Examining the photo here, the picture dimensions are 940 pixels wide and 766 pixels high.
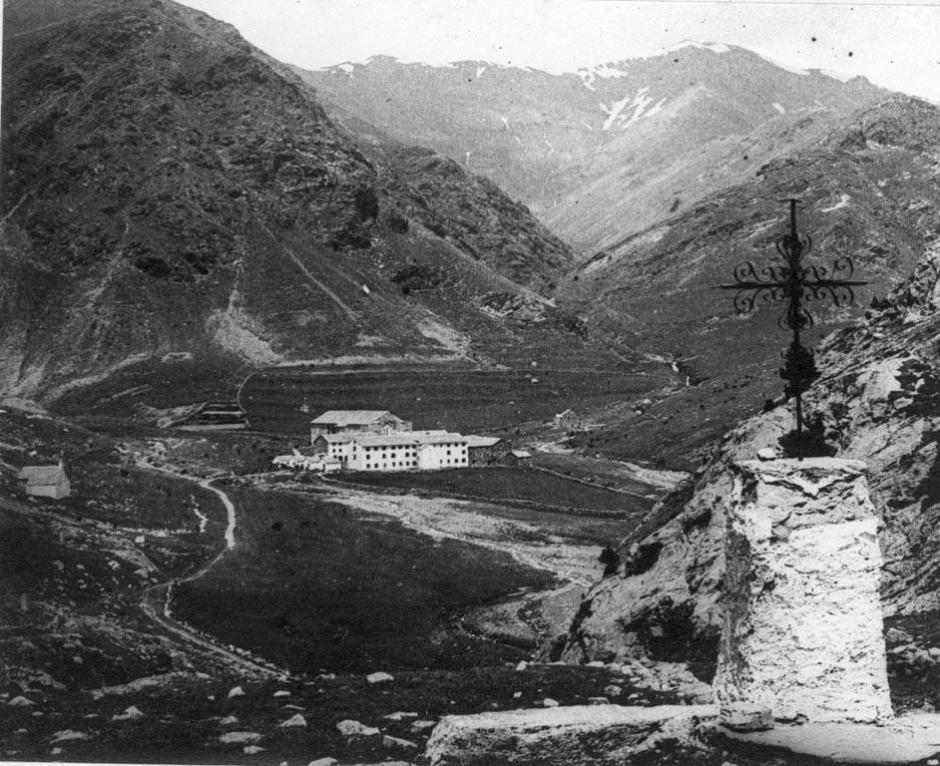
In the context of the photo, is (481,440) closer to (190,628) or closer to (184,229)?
(190,628)

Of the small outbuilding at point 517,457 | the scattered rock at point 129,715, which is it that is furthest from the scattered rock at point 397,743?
the small outbuilding at point 517,457

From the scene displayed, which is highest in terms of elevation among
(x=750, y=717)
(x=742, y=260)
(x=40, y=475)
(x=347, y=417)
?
(x=742, y=260)

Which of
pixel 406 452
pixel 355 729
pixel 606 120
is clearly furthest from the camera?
pixel 606 120

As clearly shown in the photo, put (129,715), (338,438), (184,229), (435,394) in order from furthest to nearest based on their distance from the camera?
(184,229), (435,394), (338,438), (129,715)

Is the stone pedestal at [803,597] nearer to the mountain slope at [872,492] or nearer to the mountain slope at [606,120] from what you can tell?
the mountain slope at [872,492]

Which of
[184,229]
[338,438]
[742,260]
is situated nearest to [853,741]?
[338,438]

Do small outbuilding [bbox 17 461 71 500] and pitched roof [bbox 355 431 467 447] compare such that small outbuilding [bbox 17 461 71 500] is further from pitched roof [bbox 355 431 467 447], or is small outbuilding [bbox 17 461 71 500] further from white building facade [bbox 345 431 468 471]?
pitched roof [bbox 355 431 467 447]

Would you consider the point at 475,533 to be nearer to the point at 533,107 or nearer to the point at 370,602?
the point at 370,602

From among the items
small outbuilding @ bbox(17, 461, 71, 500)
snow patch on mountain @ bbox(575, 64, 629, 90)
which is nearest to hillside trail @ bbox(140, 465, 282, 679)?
small outbuilding @ bbox(17, 461, 71, 500)

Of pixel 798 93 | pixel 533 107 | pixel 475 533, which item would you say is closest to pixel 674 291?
pixel 798 93
